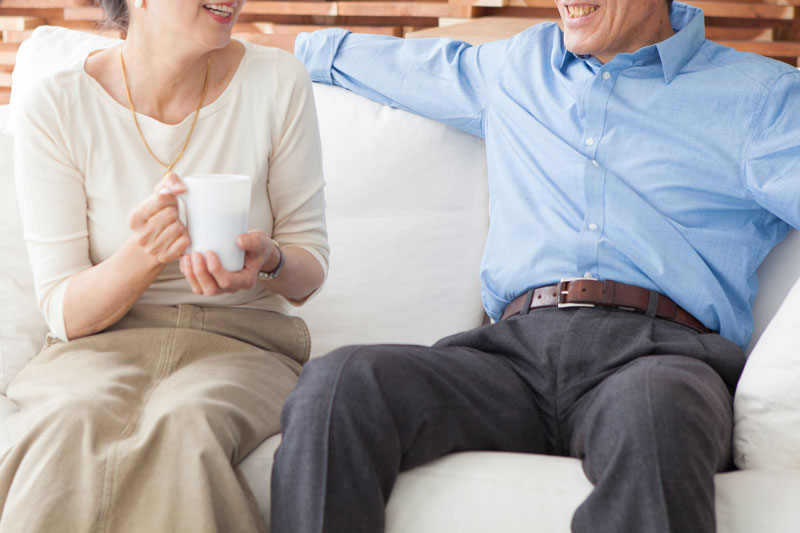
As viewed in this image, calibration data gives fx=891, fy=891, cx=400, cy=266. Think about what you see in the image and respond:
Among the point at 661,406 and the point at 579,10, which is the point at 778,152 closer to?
the point at 579,10

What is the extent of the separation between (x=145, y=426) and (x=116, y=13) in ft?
2.39

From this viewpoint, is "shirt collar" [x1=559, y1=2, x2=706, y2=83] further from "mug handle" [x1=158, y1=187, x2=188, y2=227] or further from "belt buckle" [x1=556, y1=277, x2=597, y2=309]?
"mug handle" [x1=158, y1=187, x2=188, y2=227]

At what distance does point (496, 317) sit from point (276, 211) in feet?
1.65

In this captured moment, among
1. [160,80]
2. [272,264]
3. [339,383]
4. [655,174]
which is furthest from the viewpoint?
[655,174]

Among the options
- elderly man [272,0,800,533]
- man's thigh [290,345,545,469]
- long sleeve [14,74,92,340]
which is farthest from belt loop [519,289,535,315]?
long sleeve [14,74,92,340]

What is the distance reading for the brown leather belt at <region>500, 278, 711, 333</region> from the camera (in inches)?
60.6

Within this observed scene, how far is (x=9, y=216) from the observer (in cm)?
171

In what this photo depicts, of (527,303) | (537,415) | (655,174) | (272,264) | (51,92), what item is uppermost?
(51,92)

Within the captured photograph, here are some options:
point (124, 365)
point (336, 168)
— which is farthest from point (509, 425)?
point (336, 168)

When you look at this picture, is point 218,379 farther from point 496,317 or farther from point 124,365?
point 496,317

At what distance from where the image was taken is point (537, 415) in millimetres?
1446

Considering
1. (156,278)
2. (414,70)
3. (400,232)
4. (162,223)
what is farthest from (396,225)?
(162,223)

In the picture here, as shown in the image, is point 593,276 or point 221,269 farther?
point 593,276

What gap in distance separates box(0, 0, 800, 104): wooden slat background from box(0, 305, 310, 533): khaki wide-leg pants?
93cm
